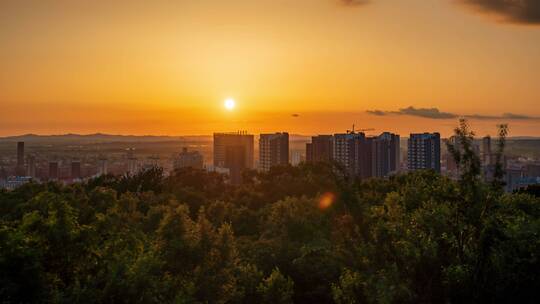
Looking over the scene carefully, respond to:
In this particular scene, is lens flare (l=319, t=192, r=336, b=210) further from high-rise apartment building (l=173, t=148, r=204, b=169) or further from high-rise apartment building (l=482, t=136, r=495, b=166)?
high-rise apartment building (l=173, t=148, r=204, b=169)

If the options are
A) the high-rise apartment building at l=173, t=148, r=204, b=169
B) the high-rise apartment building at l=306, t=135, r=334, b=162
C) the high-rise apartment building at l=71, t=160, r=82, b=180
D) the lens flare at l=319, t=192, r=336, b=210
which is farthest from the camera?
the high-rise apartment building at l=173, t=148, r=204, b=169

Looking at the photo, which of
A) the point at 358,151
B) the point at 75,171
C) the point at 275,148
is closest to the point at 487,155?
the point at 358,151

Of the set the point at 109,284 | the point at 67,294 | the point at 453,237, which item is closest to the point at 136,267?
the point at 109,284

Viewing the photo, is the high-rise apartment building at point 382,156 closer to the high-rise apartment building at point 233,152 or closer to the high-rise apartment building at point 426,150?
the high-rise apartment building at point 426,150

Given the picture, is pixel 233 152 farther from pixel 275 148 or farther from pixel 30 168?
pixel 30 168

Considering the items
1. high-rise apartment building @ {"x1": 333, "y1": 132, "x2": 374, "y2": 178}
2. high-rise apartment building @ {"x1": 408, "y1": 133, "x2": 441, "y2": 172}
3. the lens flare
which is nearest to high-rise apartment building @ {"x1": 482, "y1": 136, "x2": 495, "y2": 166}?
the lens flare

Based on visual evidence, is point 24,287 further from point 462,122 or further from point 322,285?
point 322,285
